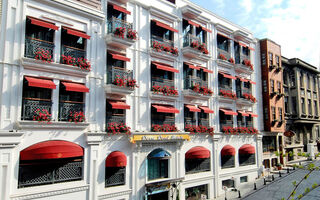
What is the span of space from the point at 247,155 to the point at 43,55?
2413 cm

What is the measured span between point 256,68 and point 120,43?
2153cm

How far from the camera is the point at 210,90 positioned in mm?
24219

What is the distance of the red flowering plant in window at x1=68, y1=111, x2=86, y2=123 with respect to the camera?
15.1 metres

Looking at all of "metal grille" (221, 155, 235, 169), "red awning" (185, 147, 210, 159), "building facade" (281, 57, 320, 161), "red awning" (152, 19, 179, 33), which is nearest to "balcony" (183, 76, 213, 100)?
"red awning" (152, 19, 179, 33)

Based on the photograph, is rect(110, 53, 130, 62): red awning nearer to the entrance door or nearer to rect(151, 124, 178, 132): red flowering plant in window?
rect(151, 124, 178, 132): red flowering plant in window

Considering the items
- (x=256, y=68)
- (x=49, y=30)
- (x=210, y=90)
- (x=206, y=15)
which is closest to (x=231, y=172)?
(x=210, y=90)

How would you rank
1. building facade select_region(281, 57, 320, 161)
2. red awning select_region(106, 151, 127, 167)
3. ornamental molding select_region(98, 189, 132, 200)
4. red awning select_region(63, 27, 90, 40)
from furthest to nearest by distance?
building facade select_region(281, 57, 320, 161), red awning select_region(106, 151, 127, 167), ornamental molding select_region(98, 189, 132, 200), red awning select_region(63, 27, 90, 40)

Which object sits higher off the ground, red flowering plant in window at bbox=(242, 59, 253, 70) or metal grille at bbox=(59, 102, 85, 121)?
red flowering plant in window at bbox=(242, 59, 253, 70)

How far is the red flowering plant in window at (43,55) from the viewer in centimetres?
1403

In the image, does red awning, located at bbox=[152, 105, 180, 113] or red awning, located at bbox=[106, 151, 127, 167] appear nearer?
red awning, located at bbox=[106, 151, 127, 167]

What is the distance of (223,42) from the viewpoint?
1101 inches

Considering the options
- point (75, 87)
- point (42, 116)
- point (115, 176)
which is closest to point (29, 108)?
point (42, 116)

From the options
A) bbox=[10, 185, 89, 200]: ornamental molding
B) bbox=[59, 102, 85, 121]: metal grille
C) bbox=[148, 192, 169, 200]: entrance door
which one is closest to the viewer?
bbox=[10, 185, 89, 200]: ornamental molding

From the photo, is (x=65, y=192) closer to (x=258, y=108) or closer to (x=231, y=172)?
(x=231, y=172)
